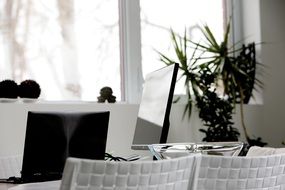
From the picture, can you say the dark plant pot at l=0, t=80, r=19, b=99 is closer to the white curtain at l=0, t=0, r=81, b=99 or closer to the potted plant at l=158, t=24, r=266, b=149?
the white curtain at l=0, t=0, r=81, b=99

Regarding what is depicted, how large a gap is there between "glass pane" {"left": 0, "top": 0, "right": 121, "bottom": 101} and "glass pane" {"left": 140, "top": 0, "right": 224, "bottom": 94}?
11.3 inches

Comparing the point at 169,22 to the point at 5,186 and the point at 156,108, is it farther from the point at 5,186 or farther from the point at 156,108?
the point at 5,186

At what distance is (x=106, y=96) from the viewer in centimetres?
342

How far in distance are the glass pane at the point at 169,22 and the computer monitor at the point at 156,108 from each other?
4.23 feet

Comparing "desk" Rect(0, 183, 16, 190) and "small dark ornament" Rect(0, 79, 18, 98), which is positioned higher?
"small dark ornament" Rect(0, 79, 18, 98)

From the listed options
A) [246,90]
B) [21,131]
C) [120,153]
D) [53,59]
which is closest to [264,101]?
[246,90]

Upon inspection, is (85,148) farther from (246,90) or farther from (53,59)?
(246,90)

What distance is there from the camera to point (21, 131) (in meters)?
2.95

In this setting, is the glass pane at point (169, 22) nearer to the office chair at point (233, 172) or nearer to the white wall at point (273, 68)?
the white wall at point (273, 68)

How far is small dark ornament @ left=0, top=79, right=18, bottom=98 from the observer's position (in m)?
2.99

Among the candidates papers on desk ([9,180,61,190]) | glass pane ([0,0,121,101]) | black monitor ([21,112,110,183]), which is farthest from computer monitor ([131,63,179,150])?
glass pane ([0,0,121,101])

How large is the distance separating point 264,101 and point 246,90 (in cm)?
29

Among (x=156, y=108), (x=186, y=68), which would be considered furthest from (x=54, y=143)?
(x=186, y=68)

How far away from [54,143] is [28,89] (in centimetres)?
129
